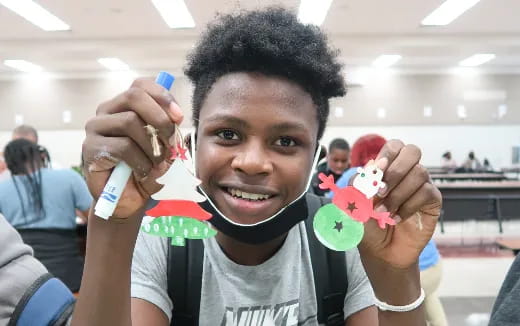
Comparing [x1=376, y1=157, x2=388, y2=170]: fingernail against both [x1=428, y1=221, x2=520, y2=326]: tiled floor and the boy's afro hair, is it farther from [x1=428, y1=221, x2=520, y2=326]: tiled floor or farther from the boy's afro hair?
[x1=428, y1=221, x2=520, y2=326]: tiled floor

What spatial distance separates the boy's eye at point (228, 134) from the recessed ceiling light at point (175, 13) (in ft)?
20.9

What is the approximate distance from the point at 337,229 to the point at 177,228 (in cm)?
33

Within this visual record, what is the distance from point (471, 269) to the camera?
5.12 metres

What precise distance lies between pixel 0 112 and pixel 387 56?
11.1 m

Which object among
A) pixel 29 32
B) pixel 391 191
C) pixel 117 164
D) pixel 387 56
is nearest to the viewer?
pixel 117 164

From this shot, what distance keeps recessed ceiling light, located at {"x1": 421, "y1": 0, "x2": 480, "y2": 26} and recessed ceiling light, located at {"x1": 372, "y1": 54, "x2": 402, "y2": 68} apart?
2.46 metres

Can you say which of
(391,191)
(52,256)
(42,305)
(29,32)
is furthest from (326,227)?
(29,32)

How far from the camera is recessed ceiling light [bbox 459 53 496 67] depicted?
10.5 meters

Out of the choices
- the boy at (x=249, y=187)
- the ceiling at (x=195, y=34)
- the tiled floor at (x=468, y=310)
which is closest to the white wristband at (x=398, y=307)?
the boy at (x=249, y=187)

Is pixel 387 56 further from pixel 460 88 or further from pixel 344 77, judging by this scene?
pixel 344 77

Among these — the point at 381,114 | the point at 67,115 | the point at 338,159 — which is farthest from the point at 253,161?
the point at 67,115

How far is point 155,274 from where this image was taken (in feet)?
3.22

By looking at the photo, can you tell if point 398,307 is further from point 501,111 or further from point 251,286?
point 501,111

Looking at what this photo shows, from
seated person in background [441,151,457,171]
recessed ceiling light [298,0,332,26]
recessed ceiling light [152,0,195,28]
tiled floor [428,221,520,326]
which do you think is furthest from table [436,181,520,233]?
recessed ceiling light [152,0,195,28]
